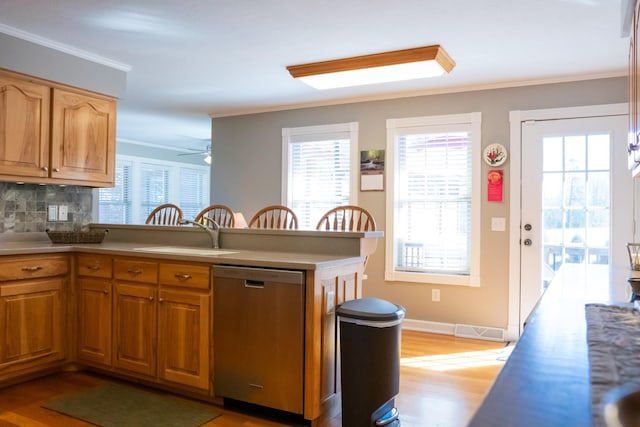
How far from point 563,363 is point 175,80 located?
168 inches

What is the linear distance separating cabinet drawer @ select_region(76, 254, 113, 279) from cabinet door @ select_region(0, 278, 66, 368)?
155mm

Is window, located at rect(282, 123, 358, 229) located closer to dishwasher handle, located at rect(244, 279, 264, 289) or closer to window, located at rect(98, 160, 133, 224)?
dishwasher handle, located at rect(244, 279, 264, 289)

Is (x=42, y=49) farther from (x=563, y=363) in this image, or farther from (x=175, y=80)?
(x=563, y=363)

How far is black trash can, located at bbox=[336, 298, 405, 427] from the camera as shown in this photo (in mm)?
2305

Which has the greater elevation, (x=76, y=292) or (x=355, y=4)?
(x=355, y=4)

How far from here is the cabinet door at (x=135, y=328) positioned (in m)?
2.85

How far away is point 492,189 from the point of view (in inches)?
168

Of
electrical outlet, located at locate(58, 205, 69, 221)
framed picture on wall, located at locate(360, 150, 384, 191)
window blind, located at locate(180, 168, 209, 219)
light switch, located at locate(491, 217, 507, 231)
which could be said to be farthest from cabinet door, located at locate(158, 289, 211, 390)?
window blind, located at locate(180, 168, 209, 219)

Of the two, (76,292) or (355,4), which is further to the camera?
(76,292)

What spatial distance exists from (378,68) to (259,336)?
2284mm

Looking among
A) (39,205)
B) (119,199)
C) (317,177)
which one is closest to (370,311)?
(39,205)

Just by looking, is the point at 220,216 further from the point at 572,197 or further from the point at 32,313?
the point at 572,197

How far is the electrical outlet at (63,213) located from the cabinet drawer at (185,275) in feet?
5.17

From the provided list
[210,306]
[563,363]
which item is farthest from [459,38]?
[563,363]
